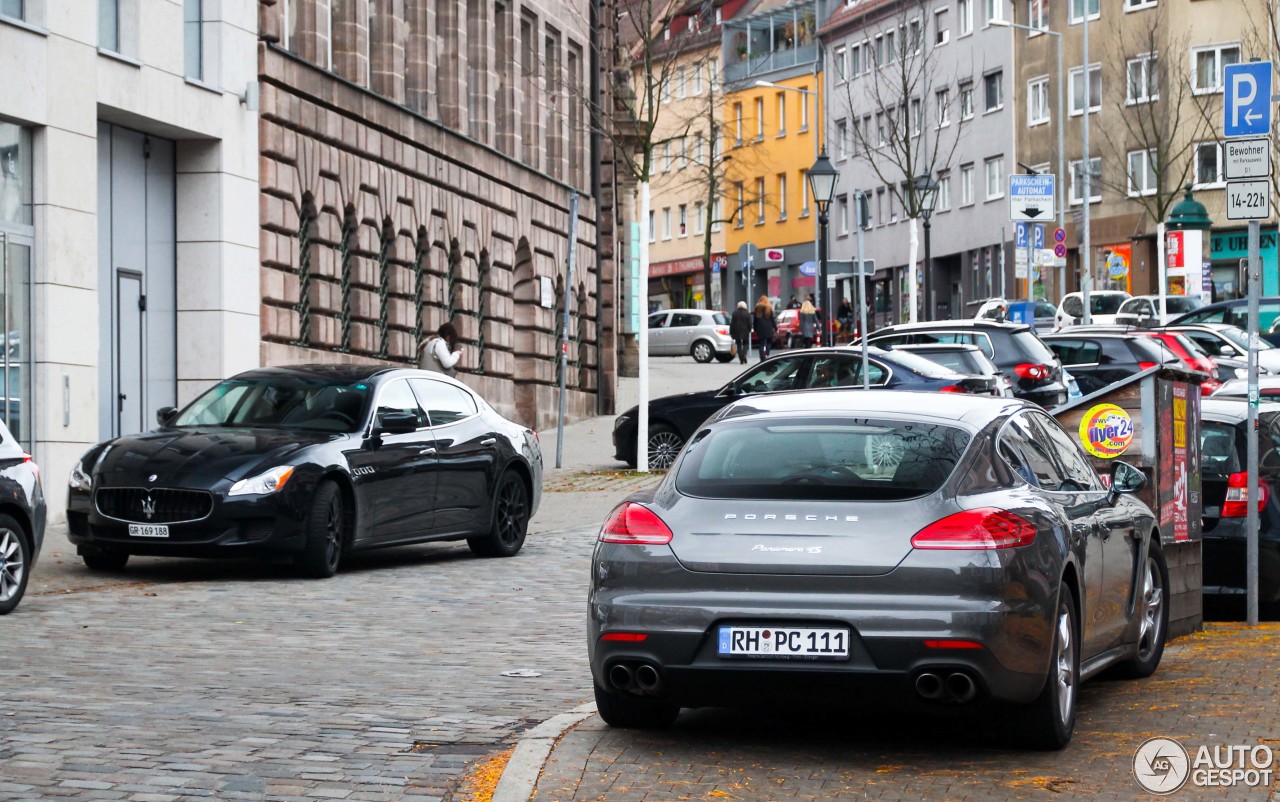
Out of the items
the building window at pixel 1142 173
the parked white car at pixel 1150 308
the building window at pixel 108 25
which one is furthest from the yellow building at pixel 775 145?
the building window at pixel 108 25

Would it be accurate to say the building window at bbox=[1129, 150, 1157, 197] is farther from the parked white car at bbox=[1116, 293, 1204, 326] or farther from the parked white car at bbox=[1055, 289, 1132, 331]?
the parked white car at bbox=[1116, 293, 1204, 326]

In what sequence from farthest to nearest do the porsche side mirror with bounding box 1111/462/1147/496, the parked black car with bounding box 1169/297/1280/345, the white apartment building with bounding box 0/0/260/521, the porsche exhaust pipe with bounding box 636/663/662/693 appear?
the parked black car with bounding box 1169/297/1280/345, the white apartment building with bounding box 0/0/260/521, the porsche side mirror with bounding box 1111/462/1147/496, the porsche exhaust pipe with bounding box 636/663/662/693

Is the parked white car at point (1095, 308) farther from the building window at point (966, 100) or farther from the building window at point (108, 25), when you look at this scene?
the building window at point (108, 25)

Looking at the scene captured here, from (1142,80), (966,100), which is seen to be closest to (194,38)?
(1142,80)

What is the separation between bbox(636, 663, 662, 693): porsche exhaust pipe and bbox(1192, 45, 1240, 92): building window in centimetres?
6256

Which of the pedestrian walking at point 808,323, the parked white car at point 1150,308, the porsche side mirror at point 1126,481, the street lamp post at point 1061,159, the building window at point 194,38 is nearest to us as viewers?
the porsche side mirror at point 1126,481

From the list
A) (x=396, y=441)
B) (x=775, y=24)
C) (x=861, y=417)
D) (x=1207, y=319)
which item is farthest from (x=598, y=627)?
(x=775, y=24)

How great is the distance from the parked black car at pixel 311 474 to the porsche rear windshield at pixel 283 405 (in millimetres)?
11

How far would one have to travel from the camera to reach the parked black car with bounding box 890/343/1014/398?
2656cm

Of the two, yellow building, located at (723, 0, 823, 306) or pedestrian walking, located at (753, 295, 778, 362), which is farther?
yellow building, located at (723, 0, 823, 306)

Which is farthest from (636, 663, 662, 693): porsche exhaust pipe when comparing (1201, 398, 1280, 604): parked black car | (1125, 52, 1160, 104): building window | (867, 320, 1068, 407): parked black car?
(1125, 52, 1160, 104): building window

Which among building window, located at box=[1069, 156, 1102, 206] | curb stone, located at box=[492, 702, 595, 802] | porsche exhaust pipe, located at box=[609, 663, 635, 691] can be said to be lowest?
curb stone, located at box=[492, 702, 595, 802]

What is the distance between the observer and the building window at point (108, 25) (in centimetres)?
2286

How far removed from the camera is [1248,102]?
13.3m
